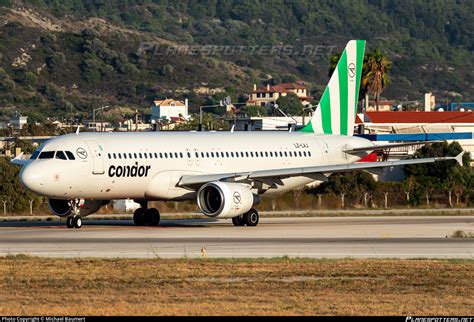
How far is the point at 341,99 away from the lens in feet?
203

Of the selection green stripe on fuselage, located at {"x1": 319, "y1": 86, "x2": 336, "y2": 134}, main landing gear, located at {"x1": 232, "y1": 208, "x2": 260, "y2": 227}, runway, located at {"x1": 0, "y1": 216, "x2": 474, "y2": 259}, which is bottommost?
runway, located at {"x1": 0, "y1": 216, "x2": 474, "y2": 259}

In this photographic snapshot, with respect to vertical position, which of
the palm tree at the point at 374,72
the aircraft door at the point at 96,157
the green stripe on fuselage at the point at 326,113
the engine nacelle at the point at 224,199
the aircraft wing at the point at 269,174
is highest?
the palm tree at the point at 374,72

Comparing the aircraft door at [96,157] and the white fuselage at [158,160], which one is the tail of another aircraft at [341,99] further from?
the aircraft door at [96,157]

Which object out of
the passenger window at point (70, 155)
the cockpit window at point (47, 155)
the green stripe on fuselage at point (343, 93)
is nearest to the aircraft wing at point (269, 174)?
the passenger window at point (70, 155)

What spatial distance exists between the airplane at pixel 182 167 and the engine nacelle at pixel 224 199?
38 millimetres

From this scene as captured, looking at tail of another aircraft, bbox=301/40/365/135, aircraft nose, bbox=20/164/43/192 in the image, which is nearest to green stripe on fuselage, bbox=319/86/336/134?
tail of another aircraft, bbox=301/40/365/135

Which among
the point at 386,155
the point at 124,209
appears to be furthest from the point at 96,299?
the point at 386,155

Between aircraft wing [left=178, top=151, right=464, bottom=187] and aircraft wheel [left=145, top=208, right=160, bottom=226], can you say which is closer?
aircraft wing [left=178, top=151, right=464, bottom=187]

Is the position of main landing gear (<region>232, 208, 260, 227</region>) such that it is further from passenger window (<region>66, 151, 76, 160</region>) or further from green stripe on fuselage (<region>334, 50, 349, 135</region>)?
green stripe on fuselage (<region>334, 50, 349, 135</region>)

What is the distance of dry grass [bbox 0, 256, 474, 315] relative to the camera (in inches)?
1019

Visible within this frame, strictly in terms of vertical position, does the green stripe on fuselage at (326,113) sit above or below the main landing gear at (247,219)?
above

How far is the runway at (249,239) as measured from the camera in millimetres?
39531

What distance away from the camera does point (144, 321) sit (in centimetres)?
2356

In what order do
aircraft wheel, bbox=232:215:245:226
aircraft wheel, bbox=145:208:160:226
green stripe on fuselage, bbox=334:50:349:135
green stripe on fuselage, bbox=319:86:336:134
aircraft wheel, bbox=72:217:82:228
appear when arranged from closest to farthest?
aircraft wheel, bbox=72:217:82:228, aircraft wheel, bbox=232:215:245:226, aircraft wheel, bbox=145:208:160:226, green stripe on fuselage, bbox=319:86:336:134, green stripe on fuselage, bbox=334:50:349:135
